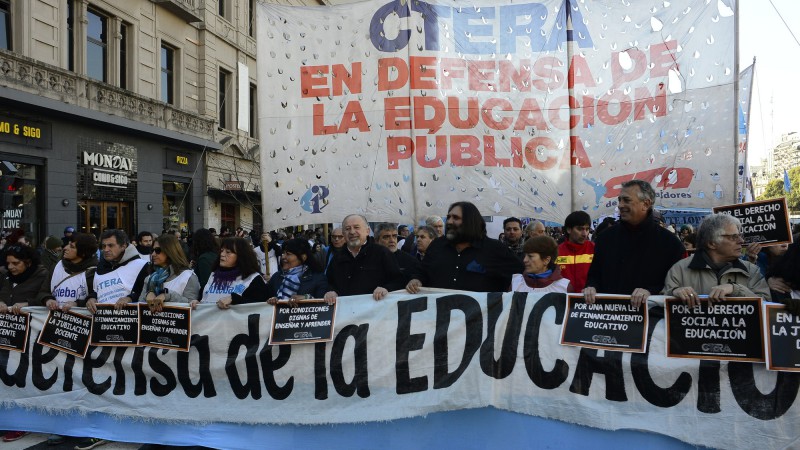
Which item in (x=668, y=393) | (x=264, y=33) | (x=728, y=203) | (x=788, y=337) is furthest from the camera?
(x=264, y=33)

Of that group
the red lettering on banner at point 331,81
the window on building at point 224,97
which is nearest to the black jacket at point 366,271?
the red lettering on banner at point 331,81

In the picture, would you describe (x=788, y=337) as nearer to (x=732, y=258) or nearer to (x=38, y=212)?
(x=732, y=258)

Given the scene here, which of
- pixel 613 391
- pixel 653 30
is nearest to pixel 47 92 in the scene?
pixel 653 30

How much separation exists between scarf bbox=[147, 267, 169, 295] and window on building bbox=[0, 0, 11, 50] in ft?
40.9

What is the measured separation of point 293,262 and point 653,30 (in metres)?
3.60

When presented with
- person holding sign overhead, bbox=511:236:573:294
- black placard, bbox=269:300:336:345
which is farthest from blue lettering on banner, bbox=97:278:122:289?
person holding sign overhead, bbox=511:236:573:294

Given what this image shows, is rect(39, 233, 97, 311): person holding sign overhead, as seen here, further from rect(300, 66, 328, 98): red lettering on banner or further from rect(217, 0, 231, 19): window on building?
rect(217, 0, 231, 19): window on building

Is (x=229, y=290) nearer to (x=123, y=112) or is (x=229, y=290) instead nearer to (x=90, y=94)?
(x=90, y=94)

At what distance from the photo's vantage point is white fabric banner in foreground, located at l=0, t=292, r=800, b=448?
3.69m

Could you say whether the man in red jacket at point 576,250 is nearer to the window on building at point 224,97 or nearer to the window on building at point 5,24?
the window on building at point 5,24

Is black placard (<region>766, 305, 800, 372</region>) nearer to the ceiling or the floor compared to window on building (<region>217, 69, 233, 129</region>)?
nearer to the floor

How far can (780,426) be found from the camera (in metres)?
3.53

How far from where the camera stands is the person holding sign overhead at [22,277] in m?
5.45

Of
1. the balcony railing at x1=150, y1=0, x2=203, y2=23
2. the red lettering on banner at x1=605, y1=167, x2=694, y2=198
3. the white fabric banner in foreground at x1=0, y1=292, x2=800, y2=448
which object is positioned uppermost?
the balcony railing at x1=150, y1=0, x2=203, y2=23
